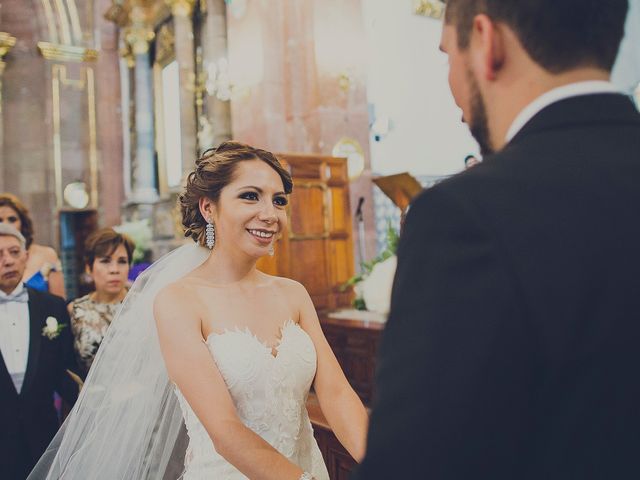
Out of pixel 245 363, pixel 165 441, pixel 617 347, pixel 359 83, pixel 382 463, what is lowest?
pixel 165 441

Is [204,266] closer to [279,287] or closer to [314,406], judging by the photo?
[279,287]

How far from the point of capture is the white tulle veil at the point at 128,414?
2256 mm

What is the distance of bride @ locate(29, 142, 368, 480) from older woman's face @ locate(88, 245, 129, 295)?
4.45 ft

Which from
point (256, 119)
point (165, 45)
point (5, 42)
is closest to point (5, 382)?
point (256, 119)

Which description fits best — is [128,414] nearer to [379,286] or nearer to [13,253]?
[13,253]

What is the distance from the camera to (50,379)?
312 cm

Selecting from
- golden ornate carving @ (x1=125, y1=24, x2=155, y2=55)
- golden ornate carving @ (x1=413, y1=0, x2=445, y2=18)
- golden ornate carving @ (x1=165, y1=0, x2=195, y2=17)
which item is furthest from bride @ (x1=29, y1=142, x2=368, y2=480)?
golden ornate carving @ (x1=125, y1=24, x2=155, y2=55)

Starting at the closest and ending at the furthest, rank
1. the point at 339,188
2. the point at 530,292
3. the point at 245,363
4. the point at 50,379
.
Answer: the point at 530,292
the point at 245,363
the point at 50,379
the point at 339,188

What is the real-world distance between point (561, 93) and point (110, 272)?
3445mm

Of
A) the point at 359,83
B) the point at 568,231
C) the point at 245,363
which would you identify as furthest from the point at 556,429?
the point at 359,83

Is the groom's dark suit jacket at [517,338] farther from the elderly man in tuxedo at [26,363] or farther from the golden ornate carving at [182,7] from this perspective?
the golden ornate carving at [182,7]

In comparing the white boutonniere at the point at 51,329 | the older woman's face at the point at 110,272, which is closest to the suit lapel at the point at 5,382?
the white boutonniere at the point at 51,329

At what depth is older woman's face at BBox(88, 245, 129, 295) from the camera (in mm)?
3756

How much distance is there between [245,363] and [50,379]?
5.50ft
